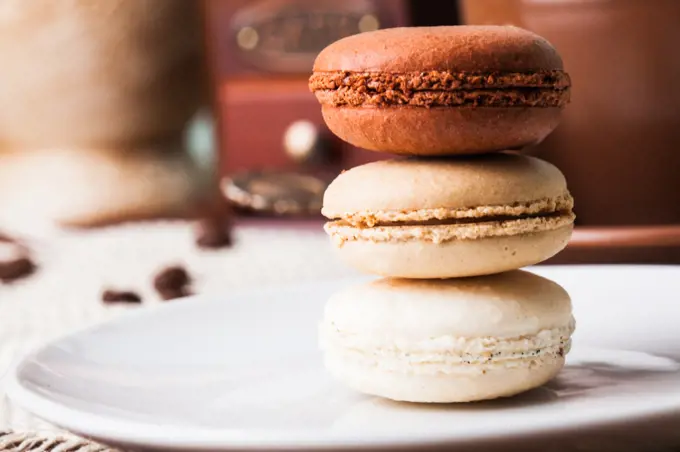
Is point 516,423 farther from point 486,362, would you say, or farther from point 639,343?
point 639,343

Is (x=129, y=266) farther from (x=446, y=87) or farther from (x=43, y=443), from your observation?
(x=446, y=87)

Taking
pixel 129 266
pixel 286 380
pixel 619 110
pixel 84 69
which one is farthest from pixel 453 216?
pixel 84 69

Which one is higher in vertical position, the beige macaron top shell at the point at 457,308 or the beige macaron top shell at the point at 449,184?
the beige macaron top shell at the point at 449,184

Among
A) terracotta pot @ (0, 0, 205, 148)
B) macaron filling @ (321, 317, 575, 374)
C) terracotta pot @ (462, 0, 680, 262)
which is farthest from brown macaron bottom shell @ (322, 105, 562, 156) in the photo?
terracotta pot @ (0, 0, 205, 148)

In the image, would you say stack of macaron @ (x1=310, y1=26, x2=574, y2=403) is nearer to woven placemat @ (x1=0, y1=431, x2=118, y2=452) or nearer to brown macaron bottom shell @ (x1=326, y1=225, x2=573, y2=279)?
brown macaron bottom shell @ (x1=326, y1=225, x2=573, y2=279)

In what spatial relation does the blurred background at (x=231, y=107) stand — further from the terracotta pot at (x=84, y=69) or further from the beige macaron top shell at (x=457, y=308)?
the beige macaron top shell at (x=457, y=308)

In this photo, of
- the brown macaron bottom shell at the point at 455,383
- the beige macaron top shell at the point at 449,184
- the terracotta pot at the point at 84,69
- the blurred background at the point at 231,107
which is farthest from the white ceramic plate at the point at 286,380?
the terracotta pot at the point at 84,69

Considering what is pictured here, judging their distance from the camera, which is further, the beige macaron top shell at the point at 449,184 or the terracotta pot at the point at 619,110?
the terracotta pot at the point at 619,110
